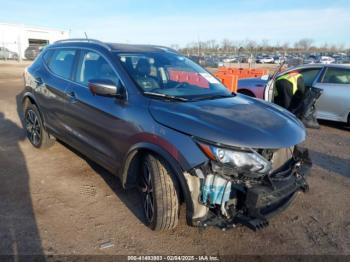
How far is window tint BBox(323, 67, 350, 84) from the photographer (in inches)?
301

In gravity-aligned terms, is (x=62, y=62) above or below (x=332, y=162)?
above

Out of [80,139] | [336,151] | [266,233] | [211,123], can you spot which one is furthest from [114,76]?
[336,151]

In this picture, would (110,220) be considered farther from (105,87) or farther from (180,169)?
(105,87)

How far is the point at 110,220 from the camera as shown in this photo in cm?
366

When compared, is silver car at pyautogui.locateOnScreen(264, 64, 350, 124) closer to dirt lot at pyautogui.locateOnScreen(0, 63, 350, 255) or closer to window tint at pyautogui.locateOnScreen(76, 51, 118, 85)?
dirt lot at pyautogui.locateOnScreen(0, 63, 350, 255)

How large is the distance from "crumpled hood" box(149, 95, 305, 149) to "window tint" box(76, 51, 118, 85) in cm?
82

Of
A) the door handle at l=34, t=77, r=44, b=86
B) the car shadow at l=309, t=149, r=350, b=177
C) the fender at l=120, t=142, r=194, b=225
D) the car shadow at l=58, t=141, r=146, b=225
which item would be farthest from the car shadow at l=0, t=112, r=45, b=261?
the car shadow at l=309, t=149, r=350, b=177

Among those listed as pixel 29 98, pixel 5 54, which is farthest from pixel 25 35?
pixel 29 98

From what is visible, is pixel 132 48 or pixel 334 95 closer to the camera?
pixel 132 48

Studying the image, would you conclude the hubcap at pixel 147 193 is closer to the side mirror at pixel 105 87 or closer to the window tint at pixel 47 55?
the side mirror at pixel 105 87

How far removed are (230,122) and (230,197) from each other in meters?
0.65

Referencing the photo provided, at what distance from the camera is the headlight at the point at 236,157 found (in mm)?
2840

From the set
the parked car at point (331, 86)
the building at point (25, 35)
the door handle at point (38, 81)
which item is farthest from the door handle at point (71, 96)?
the building at point (25, 35)

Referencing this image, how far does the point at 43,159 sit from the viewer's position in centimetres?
542
